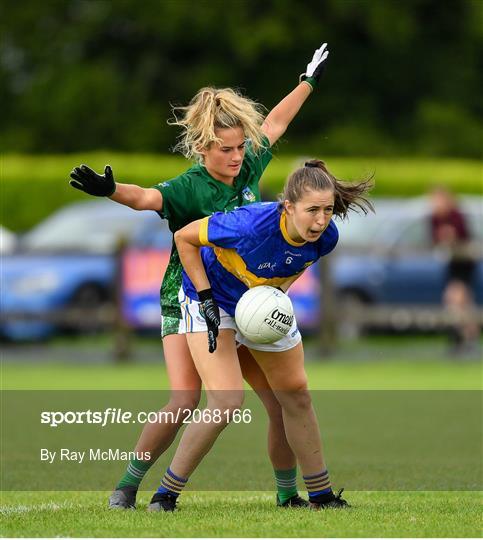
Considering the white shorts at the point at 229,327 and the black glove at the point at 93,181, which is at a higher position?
the black glove at the point at 93,181

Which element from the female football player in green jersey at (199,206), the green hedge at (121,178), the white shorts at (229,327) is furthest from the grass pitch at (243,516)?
the green hedge at (121,178)

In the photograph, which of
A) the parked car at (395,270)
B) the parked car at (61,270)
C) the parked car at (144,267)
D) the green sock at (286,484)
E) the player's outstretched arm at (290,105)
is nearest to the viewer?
the green sock at (286,484)

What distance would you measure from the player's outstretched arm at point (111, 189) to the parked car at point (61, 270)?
10330mm

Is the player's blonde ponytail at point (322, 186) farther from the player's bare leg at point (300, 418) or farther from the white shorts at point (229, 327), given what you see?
the player's bare leg at point (300, 418)

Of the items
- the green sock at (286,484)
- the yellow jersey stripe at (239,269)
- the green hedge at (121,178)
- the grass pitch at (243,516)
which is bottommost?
the grass pitch at (243,516)

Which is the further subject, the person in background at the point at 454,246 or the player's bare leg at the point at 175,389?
the person in background at the point at 454,246

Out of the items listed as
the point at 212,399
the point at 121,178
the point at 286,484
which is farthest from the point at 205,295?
the point at 121,178

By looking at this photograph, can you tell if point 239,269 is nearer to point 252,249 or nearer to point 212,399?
point 252,249

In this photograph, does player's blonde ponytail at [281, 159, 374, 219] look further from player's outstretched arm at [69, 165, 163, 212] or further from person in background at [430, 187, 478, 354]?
person in background at [430, 187, 478, 354]

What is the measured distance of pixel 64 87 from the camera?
105 feet

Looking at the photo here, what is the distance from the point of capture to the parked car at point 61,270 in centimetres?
1738

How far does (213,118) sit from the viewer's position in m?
6.79

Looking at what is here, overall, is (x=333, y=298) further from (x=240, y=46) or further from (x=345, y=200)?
(x=240, y=46)

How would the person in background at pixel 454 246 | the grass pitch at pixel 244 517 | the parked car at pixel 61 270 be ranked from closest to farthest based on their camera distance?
the grass pitch at pixel 244 517 < the parked car at pixel 61 270 < the person in background at pixel 454 246
